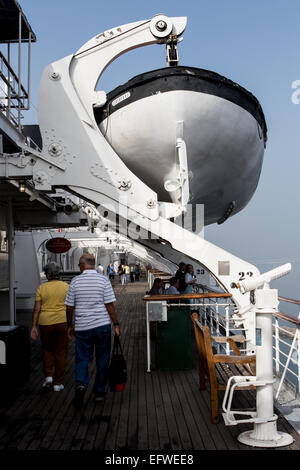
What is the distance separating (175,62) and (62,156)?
9.73ft

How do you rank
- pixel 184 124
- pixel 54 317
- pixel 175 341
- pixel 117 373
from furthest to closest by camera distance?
pixel 184 124, pixel 175 341, pixel 54 317, pixel 117 373

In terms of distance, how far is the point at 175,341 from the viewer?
6.32 metres

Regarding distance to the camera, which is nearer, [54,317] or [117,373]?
[117,373]

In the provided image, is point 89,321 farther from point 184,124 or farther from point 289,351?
point 184,124

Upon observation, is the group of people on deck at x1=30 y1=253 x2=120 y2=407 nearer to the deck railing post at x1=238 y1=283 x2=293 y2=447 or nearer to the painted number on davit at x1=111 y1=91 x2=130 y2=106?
the deck railing post at x1=238 y1=283 x2=293 y2=447

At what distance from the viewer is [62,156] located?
7.34 meters

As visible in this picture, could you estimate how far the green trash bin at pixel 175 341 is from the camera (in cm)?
633

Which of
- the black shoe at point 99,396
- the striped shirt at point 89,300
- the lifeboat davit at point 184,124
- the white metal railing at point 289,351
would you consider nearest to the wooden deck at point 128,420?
the black shoe at point 99,396

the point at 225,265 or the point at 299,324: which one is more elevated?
the point at 225,265

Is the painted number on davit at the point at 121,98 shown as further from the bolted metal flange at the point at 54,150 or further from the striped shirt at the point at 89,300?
the striped shirt at the point at 89,300

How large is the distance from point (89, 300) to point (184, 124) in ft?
15.9

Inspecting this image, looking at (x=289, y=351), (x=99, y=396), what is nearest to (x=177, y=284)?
(x=289, y=351)

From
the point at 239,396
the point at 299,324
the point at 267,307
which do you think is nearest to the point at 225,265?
the point at 239,396

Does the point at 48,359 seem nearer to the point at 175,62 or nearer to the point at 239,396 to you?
the point at 239,396
